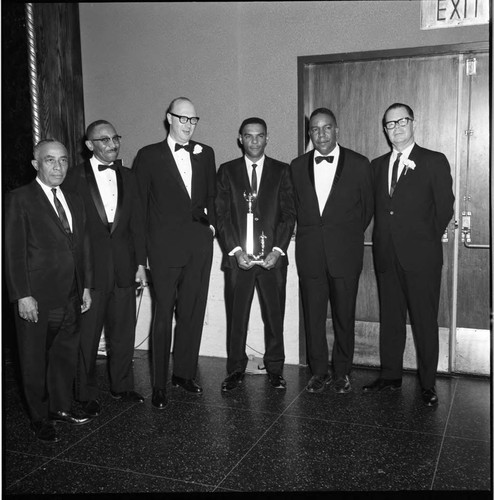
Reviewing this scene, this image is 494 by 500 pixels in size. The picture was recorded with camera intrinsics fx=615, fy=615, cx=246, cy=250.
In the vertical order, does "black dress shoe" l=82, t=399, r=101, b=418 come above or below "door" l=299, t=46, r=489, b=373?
below

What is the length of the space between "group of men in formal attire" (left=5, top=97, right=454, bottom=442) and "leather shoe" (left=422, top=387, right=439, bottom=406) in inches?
0.7

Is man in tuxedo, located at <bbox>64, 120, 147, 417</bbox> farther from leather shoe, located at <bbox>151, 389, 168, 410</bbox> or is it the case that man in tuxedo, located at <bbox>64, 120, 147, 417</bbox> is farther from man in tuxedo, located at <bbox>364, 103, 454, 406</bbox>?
man in tuxedo, located at <bbox>364, 103, 454, 406</bbox>

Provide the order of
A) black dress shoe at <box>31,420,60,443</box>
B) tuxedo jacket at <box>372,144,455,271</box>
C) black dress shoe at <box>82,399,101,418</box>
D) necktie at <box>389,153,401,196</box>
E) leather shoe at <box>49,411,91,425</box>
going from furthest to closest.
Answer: necktie at <box>389,153,401,196</box>
tuxedo jacket at <box>372,144,455,271</box>
black dress shoe at <box>82,399,101,418</box>
leather shoe at <box>49,411,91,425</box>
black dress shoe at <box>31,420,60,443</box>

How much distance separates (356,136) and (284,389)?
217cm

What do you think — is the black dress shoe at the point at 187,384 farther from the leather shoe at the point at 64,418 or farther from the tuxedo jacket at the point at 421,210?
the tuxedo jacket at the point at 421,210

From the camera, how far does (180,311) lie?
14.6 feet

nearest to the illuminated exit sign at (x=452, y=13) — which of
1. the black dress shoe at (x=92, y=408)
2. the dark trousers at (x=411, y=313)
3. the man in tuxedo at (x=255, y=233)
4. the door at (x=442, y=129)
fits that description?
the door at (x=442, y=129)

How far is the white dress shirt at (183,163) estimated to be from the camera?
437 cm

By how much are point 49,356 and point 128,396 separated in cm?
75

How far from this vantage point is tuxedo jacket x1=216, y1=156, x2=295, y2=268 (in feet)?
14.9

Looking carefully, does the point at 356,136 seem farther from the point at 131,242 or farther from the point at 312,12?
the point at 131,242

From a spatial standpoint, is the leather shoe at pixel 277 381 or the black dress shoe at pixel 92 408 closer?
the black dress shoe at pixel 92 408

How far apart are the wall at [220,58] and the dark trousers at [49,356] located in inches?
72.1

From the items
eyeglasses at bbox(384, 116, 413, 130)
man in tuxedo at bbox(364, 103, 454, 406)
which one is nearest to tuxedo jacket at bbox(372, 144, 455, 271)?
man in tuxedo at bbox(364, 103, 454, 406)
